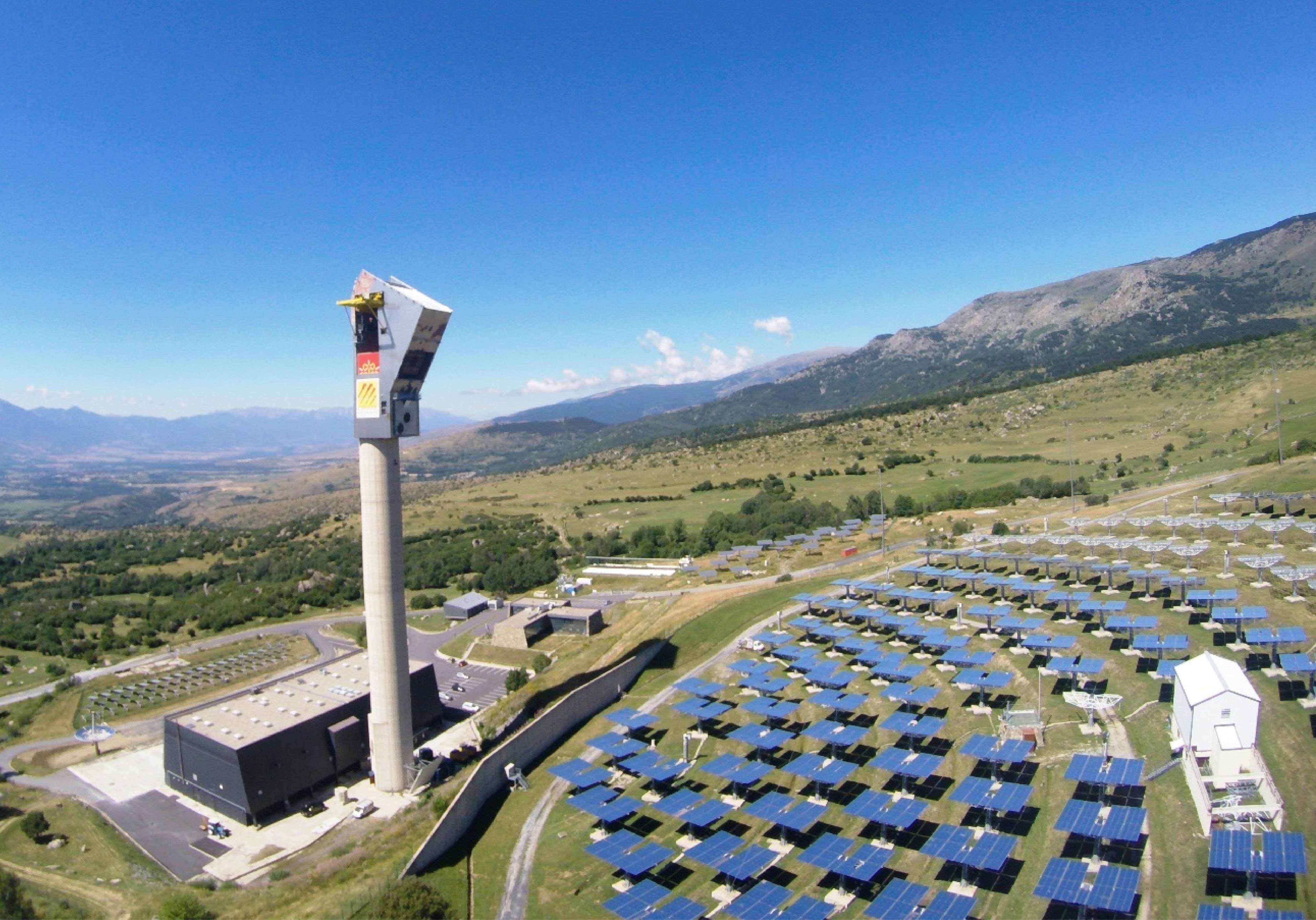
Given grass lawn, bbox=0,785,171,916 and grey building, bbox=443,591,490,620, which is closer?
grass lawn, bbox=0,785,171,916

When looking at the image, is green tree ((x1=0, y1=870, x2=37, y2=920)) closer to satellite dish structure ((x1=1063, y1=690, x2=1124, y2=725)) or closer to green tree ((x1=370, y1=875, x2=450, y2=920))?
A: green tree ((x1=370, y1=875, x2=450, y2=920))

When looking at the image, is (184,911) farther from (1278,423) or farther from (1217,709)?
(1278,423)

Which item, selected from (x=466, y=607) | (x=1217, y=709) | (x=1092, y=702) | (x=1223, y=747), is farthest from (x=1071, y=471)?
(x=466, y=607)

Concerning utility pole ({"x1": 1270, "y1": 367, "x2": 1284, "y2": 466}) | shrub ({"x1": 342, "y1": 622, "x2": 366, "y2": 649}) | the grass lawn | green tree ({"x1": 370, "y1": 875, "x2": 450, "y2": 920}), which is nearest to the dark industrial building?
the grass lawn

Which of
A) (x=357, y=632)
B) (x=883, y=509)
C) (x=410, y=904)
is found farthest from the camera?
(x=883, y=509)

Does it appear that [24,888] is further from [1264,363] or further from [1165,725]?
[1264,363]

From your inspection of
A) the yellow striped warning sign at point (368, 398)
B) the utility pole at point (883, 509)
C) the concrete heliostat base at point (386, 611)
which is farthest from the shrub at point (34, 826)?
the utility pole at point (883, 509)
